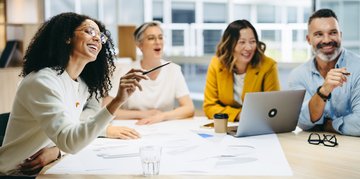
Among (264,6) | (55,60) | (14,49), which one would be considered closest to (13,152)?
(55,60)

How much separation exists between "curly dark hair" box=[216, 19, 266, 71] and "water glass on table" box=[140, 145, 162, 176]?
54.3 inches

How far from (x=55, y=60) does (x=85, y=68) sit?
289 millimetres

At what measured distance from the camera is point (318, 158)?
1690mm

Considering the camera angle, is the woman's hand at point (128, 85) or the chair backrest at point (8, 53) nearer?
the woman's hand at point (128, 85)

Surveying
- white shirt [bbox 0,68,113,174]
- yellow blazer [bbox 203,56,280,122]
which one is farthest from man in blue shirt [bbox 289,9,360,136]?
white shirt [bbox 0,68,113,174]

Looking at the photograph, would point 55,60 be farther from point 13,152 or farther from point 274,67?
point 274,67

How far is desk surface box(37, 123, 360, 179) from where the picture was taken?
148 centimetres

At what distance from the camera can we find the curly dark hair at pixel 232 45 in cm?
275

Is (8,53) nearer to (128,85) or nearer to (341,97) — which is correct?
(128,85)

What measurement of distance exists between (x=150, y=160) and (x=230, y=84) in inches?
52.9

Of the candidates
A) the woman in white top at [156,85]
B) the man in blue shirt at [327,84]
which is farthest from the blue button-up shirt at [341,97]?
the woman in white top at [156,85]

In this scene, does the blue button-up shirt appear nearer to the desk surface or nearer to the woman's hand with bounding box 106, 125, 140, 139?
the desk surface

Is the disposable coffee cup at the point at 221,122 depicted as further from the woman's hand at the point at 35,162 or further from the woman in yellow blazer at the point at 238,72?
the woman's hand at the point at 35,162

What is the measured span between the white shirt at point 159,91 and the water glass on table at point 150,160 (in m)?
1.39
